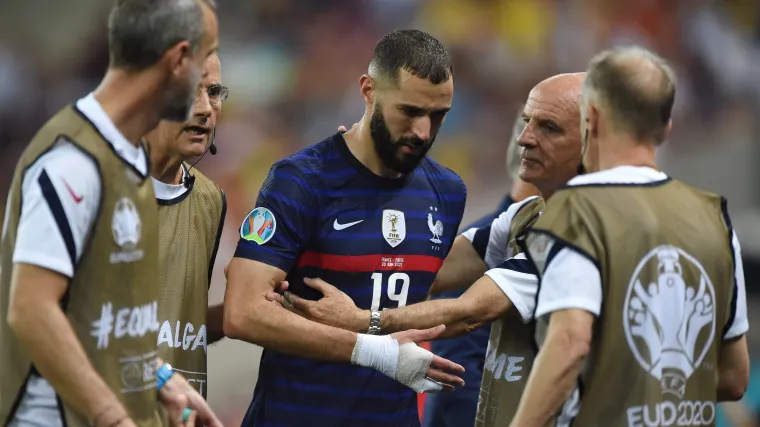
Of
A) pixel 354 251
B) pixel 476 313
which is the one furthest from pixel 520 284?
pixel 354 251

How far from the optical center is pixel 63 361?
2.94m

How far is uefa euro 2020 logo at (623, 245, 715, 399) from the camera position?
135 inches

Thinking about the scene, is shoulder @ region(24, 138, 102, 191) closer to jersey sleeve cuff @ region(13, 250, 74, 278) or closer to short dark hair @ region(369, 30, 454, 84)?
jersey sleeve cuff @ region(13, 250, 74, 278)

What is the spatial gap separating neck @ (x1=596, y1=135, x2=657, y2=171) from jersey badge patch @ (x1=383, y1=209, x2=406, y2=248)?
4.10ft

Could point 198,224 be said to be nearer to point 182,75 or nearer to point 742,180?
point 182,75

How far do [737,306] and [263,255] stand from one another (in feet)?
5.83

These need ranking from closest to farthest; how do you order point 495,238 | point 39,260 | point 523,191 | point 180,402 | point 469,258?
point 39,260, point 180,402, point 495,238, point 469,258, point 523,191

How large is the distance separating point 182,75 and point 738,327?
2028 mm

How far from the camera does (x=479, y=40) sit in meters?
11.5

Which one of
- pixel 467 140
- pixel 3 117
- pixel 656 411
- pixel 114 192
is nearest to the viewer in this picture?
pixel 114 192

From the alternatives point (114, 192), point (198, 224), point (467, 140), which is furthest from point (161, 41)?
point (467, 140)

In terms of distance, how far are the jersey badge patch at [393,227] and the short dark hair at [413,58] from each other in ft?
1.81

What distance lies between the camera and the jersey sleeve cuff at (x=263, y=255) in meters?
4.36

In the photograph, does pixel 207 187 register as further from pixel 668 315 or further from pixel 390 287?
pixel 668 315
